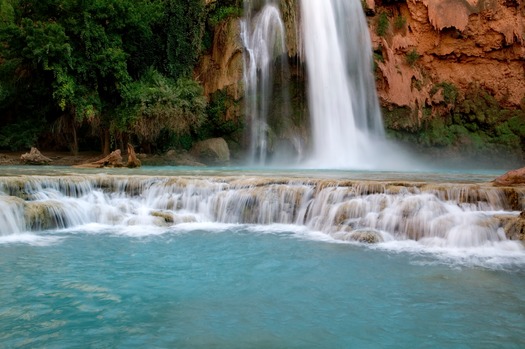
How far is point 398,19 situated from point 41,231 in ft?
61.8

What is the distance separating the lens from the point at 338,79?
20531mm

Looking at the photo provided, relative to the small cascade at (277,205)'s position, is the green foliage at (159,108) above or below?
above

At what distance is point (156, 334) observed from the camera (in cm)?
393

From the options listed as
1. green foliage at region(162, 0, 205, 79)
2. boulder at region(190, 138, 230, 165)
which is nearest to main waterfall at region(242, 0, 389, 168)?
boulder at region(190, 138, 230, 165)

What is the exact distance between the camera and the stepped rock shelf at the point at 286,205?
24.7ft

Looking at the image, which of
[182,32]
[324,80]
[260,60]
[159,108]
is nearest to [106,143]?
[159,108]

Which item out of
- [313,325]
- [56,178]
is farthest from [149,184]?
[313,325]

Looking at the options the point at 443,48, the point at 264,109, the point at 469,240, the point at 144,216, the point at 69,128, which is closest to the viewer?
the point at 469,240

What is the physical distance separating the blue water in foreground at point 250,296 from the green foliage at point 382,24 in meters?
16.4

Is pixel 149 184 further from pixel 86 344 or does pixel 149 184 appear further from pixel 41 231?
pixel 86 344

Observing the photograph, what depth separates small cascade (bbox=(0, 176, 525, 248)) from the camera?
7.66 m

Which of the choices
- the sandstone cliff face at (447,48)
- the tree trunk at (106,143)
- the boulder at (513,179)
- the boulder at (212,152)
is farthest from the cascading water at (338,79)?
the boulder at (513,179)

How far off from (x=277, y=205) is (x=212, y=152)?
10.1m

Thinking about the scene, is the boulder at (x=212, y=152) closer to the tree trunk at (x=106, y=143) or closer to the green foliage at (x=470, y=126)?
the tree trunk at (x=106, y=143)
